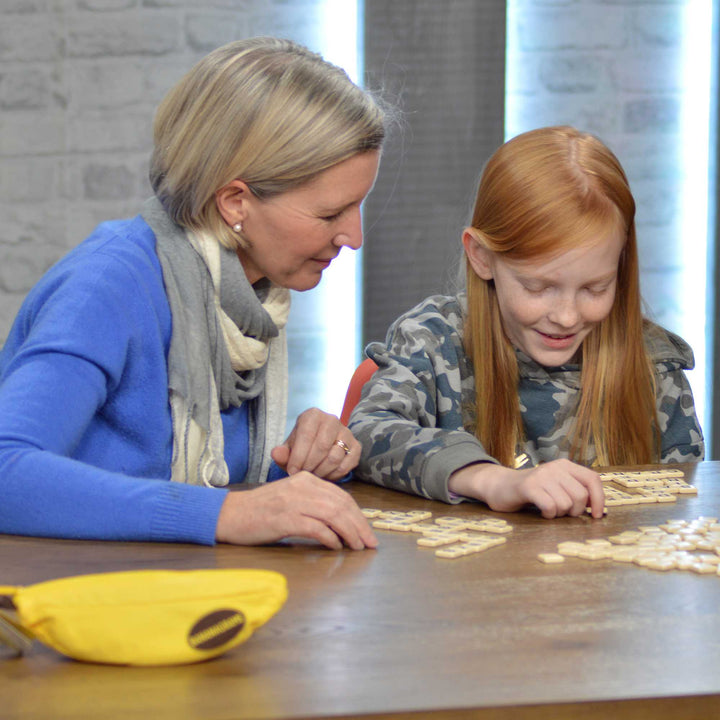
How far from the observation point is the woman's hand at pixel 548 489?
1261mm

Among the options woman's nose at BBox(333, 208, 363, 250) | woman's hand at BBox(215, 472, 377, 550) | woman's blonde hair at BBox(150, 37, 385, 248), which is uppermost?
woman's blonde hair at BBox(150, 37, 385, 248)

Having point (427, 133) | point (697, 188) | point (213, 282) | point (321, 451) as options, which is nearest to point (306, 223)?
point (213, 282)

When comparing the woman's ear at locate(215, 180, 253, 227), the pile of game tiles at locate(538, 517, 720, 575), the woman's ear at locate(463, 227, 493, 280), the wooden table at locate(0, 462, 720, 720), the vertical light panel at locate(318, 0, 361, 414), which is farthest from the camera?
the vertical light panel at locate(318, 0, 361, 414)

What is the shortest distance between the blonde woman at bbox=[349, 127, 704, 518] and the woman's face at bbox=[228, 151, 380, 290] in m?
0.24

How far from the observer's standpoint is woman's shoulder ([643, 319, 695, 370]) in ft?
6.20

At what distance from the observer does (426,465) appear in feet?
4.62

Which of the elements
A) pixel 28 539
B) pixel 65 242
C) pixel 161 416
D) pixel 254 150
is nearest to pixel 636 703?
pixel 28 539

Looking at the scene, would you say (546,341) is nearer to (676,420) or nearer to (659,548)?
(676,420)

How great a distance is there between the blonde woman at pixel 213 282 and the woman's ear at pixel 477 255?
29 cm

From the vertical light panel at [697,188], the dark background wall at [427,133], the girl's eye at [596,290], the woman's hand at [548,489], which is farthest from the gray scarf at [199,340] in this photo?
the vertical light panel at [697,188]

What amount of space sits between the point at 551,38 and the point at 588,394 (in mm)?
1589

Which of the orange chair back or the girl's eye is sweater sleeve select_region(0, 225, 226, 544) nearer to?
the orange chair back

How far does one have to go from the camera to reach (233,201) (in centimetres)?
155

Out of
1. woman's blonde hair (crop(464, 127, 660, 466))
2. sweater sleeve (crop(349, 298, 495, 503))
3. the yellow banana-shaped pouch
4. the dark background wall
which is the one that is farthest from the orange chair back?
the yellow banana-shaped pouch
